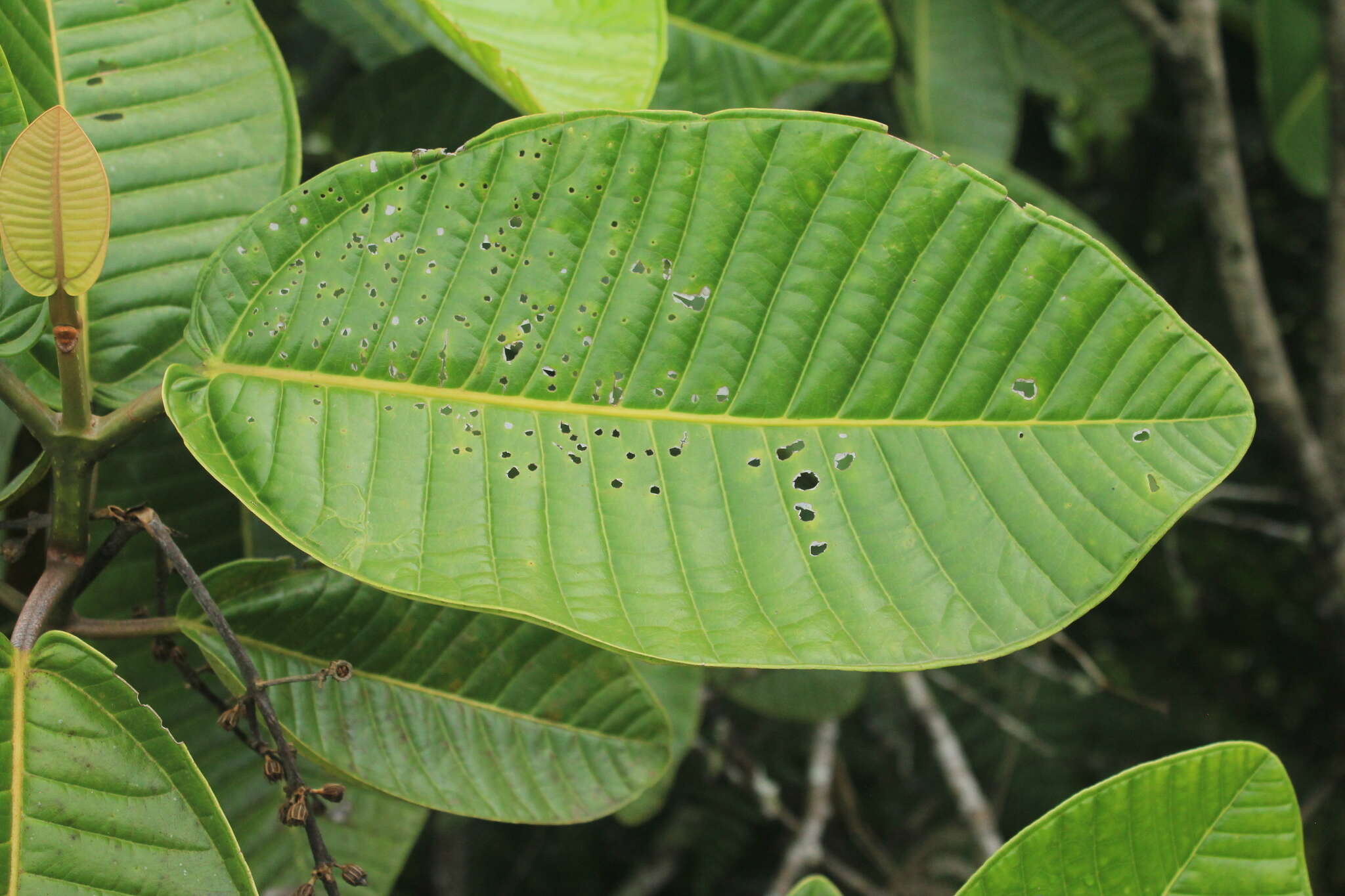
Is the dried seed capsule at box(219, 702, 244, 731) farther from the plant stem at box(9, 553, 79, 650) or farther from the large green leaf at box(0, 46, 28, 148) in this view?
the large green leaf at box(0, 46, 28, 148)

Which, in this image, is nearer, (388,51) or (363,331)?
(363,331)

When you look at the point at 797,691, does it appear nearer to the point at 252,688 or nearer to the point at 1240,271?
the point at 1240,271

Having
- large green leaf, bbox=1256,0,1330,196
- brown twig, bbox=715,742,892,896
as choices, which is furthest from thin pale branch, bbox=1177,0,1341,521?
brown twig, bbox=715,742,892,896

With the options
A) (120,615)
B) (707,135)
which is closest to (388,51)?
(120,615)

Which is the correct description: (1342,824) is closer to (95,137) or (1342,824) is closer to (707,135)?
(707,135)

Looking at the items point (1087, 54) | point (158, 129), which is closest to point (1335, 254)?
point (1087, 54)

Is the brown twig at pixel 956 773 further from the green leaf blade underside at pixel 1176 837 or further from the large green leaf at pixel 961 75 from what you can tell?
the large green leaf at pixel 961 75
